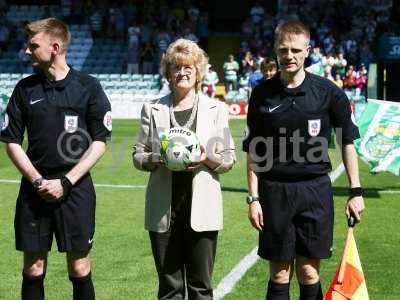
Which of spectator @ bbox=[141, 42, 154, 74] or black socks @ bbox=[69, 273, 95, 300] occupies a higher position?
black socks @ bbox=[69, 273, 95, 300]

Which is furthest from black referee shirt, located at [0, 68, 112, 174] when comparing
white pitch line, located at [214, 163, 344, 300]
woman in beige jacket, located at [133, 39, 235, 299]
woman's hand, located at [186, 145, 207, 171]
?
white pitch line, located at [214, 163, 344, 300]

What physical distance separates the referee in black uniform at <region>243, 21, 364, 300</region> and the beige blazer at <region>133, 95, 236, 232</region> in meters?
0.26

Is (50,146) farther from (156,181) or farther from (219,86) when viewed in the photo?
(219,86)

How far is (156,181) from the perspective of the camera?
626cm

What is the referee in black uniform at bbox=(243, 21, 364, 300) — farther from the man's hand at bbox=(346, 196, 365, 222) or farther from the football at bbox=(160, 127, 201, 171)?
the football at bbox=(160, 127, 201, 171)

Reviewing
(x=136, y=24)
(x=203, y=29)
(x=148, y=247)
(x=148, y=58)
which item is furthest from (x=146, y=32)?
(x=148, y=247)

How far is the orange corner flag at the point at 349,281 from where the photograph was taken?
6.08 m

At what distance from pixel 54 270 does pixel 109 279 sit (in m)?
0.63

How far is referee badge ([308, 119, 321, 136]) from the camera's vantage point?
5.97 metres

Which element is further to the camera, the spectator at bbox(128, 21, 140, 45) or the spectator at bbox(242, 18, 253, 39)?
the spectator at bbox(242, 18, 253, 39)

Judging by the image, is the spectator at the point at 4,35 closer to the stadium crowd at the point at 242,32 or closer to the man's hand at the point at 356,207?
the stadium crowd at the point at 242,32

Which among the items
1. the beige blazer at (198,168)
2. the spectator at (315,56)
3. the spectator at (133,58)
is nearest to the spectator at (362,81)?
the spectator at (315,56)

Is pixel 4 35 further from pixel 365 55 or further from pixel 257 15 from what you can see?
pixel 365 55

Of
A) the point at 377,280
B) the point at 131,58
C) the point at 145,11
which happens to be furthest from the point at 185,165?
the point at 145,11
